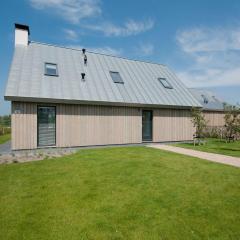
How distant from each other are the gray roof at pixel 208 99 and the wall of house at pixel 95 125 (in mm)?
11844

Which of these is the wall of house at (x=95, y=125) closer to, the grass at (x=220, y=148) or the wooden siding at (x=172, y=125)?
the wooden siding at (x=172, y=125)

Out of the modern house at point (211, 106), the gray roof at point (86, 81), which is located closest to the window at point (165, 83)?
the gray roof at point (86, 81)

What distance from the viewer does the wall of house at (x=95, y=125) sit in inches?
444

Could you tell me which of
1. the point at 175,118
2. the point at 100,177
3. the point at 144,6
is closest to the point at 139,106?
the point at 175,118

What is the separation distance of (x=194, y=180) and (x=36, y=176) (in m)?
4.66

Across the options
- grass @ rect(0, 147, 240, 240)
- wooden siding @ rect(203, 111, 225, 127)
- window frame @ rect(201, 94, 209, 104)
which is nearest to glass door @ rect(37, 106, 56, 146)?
grass @ rect(0, 147, 240, 240)

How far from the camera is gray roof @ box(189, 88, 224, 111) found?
27.1 metres

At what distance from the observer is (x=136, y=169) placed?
7723mm

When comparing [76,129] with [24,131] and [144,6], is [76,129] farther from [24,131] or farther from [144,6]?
[144,6]

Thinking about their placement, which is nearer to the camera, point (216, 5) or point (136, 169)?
point (136, 169)

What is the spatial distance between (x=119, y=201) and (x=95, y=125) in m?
8.27

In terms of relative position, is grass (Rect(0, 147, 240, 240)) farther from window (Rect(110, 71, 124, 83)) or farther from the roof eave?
window (Rect(110, 71, 124, 83))

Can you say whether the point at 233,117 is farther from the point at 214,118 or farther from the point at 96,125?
the point at 96,125

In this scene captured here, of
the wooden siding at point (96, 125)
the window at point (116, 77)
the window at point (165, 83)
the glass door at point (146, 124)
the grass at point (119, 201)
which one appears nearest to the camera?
the grass at point (119, 201)
